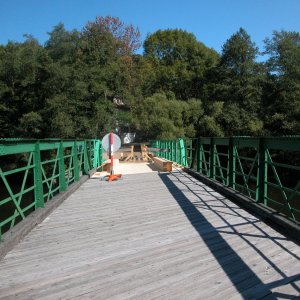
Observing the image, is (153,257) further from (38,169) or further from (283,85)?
(283,85)

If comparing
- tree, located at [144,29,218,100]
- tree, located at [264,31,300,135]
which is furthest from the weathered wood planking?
tree, located at [144,29,218,100]

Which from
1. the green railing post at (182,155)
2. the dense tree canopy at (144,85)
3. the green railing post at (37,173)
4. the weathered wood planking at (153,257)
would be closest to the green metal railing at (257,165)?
the weathered wood planking at (153,257)

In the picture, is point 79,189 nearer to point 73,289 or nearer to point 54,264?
point 54,264

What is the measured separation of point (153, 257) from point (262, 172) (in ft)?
9.27

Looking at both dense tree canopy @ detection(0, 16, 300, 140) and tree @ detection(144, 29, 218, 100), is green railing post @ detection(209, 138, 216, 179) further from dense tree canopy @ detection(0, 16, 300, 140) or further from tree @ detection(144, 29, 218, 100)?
tree @ detection(144, 29, 218, 100)

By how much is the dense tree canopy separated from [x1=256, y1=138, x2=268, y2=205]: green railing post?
2694 centimetres

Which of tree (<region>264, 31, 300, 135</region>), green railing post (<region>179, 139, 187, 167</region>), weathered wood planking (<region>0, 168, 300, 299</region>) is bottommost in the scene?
weathered wood planking (<region>0, 168, 300, 299</region>)

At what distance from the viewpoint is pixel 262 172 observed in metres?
6.45

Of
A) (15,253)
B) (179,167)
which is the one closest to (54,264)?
(15,253)

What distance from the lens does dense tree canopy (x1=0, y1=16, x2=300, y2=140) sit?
112ft

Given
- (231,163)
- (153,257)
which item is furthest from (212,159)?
(153,257)

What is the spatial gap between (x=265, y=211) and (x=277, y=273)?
7.78ft

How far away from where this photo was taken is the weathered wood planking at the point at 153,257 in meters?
3.49

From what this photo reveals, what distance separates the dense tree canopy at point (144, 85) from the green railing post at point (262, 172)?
88.4 feet
